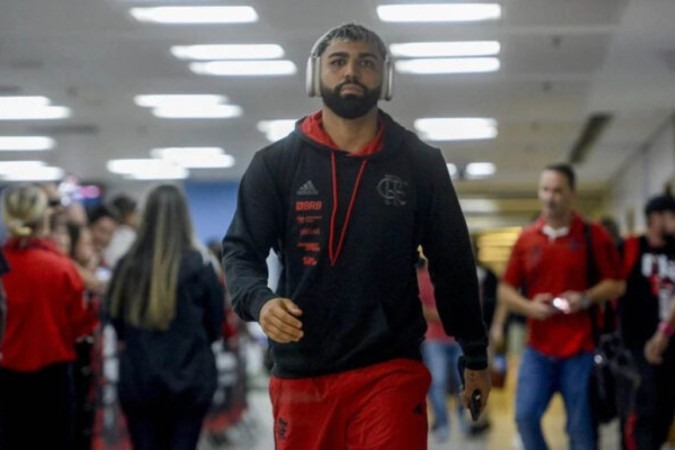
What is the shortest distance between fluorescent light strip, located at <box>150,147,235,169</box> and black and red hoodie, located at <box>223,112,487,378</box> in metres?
14.6

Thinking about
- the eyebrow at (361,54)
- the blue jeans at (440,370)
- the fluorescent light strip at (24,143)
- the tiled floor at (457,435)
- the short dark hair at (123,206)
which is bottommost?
the tiled floor at (457,435)

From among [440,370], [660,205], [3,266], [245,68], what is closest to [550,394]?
[660,205]

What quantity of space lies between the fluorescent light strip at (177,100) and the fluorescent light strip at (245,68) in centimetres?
148

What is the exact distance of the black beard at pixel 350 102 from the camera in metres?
3.42

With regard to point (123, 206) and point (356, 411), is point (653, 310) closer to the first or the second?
point (123, 206)

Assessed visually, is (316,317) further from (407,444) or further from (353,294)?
(407,444)

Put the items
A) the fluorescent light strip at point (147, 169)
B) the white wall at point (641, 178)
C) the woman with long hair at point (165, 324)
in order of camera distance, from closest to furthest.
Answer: the woman with long hair at point (165, 324), the white wall at point (641, 178), the fluorescent light strip at point (147, 169)

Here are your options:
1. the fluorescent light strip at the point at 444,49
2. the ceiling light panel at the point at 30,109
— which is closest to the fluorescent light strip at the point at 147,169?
the ceiling light panel at the point at 30,109

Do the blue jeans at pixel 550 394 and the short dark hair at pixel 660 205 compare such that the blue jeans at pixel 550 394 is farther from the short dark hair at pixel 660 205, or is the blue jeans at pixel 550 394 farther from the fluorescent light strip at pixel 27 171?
the fluorescent light strip at pixel 27 171

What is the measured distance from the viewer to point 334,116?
11.4 ft

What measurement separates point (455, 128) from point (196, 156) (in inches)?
177

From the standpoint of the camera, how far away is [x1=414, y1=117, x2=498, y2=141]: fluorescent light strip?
50.8 ft

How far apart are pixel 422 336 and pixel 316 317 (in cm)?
32

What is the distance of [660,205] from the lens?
7.27 metres
